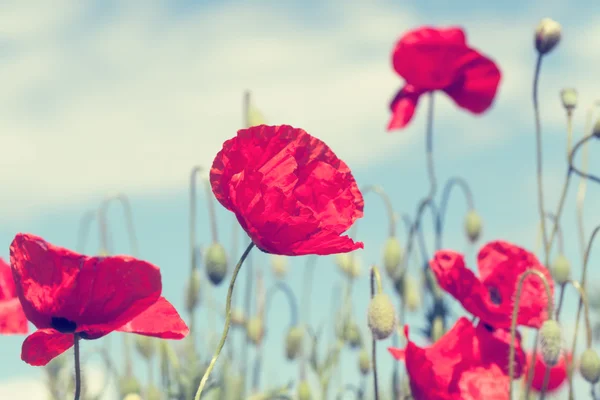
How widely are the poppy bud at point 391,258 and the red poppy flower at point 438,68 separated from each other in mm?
662

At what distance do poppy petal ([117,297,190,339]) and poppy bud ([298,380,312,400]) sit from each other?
1.22 m

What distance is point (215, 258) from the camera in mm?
2271

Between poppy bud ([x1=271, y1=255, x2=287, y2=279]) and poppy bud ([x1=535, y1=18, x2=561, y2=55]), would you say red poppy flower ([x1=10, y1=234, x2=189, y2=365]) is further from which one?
poppy bud ([x1=271, y1=255, x2=287, y2=279])

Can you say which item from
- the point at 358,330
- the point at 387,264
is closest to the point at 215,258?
the point at 387,264

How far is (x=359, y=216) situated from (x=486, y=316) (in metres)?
0.71

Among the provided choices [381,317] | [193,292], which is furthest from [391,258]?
[381,317]

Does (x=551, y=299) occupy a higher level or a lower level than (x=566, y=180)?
lower

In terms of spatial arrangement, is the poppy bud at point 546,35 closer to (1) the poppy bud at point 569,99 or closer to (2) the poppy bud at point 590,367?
(1) the poppy bud at point 569,99

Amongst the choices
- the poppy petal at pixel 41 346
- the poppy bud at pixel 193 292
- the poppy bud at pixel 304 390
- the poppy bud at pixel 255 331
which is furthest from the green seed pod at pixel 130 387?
the poppy petal at pixel 41 346

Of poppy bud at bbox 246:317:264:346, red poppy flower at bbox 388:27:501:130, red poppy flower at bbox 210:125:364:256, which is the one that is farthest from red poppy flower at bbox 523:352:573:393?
red poppy flower at bbox 210:125:364:256

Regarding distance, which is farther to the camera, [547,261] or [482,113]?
[482,113]

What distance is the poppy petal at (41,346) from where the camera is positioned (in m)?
1.37

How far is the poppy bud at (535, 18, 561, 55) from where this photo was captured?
2.44 m

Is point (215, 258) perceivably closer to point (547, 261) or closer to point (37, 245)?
point (547, 261)
